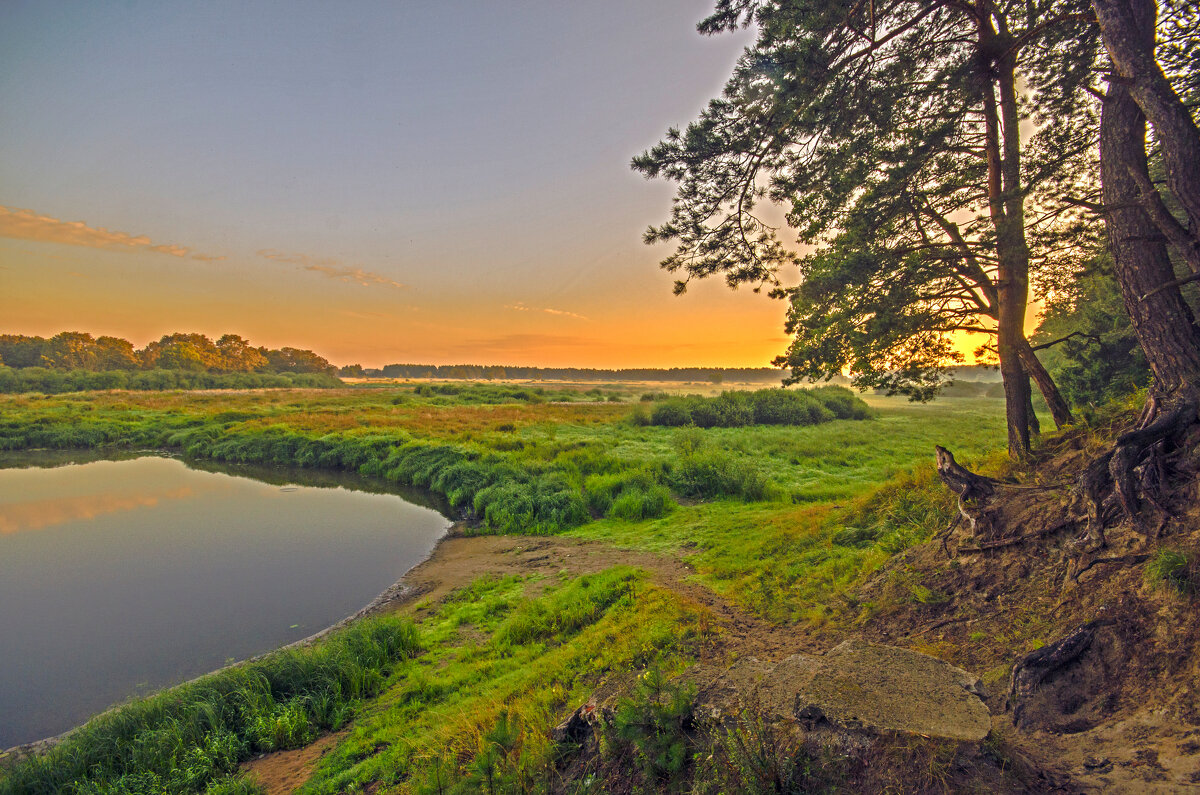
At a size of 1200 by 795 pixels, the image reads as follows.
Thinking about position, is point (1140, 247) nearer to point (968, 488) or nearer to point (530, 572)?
point (968, 488)

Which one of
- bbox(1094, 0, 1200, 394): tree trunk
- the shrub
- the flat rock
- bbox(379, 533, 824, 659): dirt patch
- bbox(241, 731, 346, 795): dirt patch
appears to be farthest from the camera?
the shrub

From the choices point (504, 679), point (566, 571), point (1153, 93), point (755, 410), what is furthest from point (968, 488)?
point (755, 410)

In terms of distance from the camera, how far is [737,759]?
302cm

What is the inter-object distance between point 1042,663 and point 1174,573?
145cm

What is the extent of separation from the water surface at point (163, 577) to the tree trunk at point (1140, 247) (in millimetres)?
14311

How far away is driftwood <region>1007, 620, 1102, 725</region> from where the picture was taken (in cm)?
363

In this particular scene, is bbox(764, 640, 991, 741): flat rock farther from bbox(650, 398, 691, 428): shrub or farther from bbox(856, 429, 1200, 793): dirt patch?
bbox(650, 398, 691, 428): shrub

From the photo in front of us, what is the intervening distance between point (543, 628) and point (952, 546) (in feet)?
21.3

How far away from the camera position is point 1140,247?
545 cm

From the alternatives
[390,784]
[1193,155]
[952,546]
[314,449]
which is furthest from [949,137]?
[314,449]

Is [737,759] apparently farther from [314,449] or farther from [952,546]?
[314,449]

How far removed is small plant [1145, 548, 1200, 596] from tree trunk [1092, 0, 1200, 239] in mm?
3349

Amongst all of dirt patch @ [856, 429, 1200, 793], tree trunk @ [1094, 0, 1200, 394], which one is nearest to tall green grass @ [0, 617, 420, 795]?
dirt patch @ [856, 429, 1200, 793]

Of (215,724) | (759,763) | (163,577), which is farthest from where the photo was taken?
(163,577)
